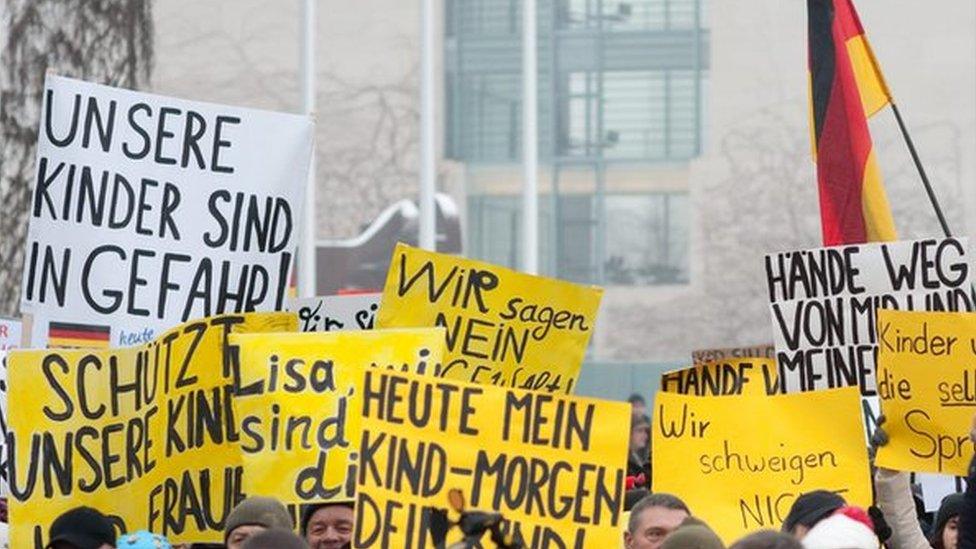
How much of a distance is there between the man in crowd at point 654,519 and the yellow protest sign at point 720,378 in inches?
99.4

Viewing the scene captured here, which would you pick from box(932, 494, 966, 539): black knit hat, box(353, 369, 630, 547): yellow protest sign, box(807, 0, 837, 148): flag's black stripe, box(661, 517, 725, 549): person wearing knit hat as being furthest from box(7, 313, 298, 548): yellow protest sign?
box(807, 0, 837, 148): flag's black stripe

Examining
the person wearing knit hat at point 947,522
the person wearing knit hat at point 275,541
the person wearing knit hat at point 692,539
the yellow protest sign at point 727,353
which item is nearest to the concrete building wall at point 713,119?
the yellow protest sign at point 727,353

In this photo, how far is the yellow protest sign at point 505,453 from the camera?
773 cm

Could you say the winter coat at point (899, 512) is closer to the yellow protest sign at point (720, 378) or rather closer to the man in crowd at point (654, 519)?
the man in crowd at point (654, 519)

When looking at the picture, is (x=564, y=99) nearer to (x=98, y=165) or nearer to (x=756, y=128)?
(x=756, y=128)

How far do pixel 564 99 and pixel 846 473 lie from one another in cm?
3833

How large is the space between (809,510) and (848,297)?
2636 millimetres

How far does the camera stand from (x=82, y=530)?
8.99 meters

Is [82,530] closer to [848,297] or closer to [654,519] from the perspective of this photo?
[654,519]

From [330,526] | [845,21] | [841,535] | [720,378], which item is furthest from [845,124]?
[841,535]

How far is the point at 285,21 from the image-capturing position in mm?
49469

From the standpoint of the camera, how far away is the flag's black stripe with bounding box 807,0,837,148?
1334 cm

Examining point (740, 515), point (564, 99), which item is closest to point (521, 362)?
point (740, 515)

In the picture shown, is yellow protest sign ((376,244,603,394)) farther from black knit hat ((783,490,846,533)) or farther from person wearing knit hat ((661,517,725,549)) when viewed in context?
person wearing knit hat ((661,517,725,549))
